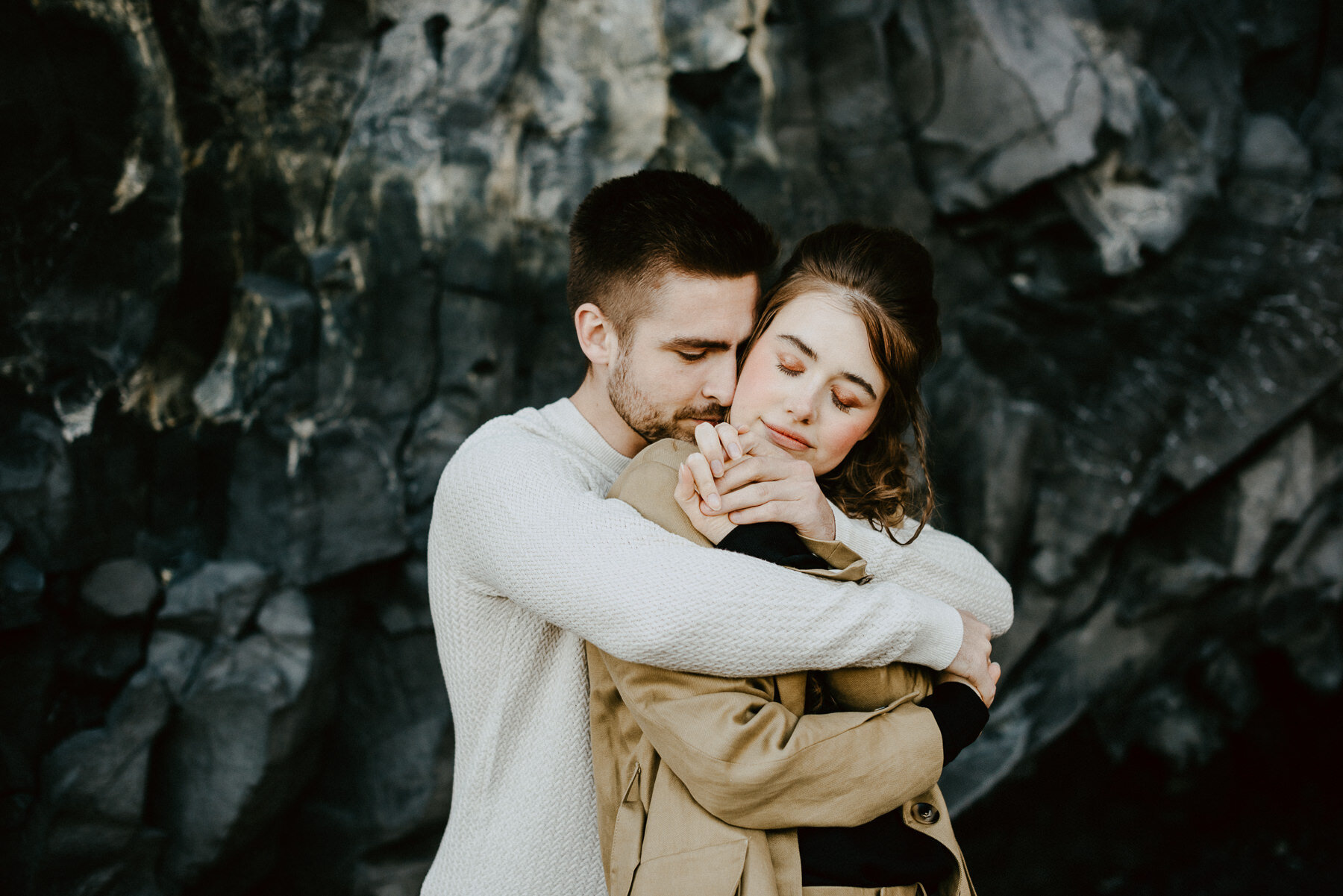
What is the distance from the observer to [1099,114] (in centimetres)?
376

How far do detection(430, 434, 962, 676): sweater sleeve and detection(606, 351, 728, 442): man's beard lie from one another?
1.05 ft

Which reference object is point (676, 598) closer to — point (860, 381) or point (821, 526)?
point (821, 526)

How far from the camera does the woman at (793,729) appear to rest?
1150 mm

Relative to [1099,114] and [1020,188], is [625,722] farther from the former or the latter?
[1099,114]

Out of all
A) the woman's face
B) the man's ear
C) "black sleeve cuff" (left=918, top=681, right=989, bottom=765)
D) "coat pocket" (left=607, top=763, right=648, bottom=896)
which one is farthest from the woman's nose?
"coat pocket" (left=607, top=763, right=648, bottom=896)

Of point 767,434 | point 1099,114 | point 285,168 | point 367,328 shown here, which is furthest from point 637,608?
point 1099,114

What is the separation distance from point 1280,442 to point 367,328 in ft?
→ 13.3

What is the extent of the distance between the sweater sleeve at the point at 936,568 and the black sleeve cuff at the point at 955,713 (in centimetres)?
24

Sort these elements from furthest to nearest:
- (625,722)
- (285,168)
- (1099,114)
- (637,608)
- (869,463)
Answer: (1099,114) → (285,168) → (869,463) → (625,722) → (637,608)

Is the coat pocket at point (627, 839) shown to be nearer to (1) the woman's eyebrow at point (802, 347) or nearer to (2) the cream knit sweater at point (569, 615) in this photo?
(2) the cream knit sweater at point (569, 615)

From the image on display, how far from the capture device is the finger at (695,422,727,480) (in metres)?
1.32

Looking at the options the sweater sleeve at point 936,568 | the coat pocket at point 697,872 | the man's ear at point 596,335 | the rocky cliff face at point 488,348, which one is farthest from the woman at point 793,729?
the rocky cliff face at point 488,348

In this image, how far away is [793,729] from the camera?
117 cm

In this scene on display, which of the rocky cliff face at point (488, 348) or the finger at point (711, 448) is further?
the rocky cliff face at point (488, 348)
